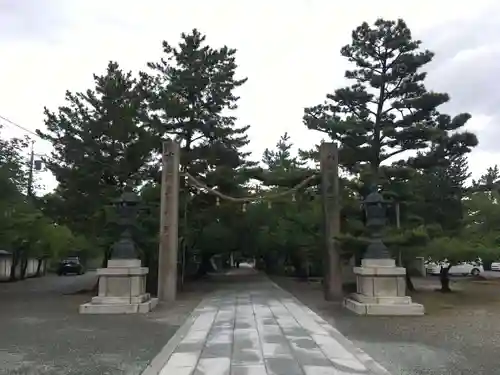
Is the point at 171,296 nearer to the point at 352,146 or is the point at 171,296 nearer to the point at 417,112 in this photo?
the point at 352,146

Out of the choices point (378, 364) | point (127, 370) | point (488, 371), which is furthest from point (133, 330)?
point (488, 371)

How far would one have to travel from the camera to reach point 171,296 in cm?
1614

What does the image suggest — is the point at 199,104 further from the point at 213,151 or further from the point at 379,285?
the point at 379,285

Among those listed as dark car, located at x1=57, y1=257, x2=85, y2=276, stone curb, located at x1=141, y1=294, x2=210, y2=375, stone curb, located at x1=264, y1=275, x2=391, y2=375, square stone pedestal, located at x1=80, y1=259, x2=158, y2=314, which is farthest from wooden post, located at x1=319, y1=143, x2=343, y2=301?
dark car, located at x1=57, y1=257, x2=85, y2=276

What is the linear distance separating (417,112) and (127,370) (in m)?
16.2

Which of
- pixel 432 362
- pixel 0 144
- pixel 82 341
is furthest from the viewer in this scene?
pixel 0 144

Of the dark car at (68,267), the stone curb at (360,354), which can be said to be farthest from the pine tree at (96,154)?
the dark car at (68,267)

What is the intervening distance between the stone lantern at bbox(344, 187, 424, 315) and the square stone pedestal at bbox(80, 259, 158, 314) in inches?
204

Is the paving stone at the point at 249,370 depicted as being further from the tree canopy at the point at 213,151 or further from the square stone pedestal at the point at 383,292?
the tree canopy at the point at 213,151

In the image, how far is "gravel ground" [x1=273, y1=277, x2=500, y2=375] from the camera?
253 inches

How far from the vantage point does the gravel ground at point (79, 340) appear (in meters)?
6.41

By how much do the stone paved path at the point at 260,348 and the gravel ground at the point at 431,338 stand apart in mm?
357

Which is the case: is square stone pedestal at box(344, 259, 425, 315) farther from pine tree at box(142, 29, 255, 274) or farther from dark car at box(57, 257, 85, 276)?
dark car at box(57, 257, 85, 276)

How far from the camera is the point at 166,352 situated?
23.4ft
